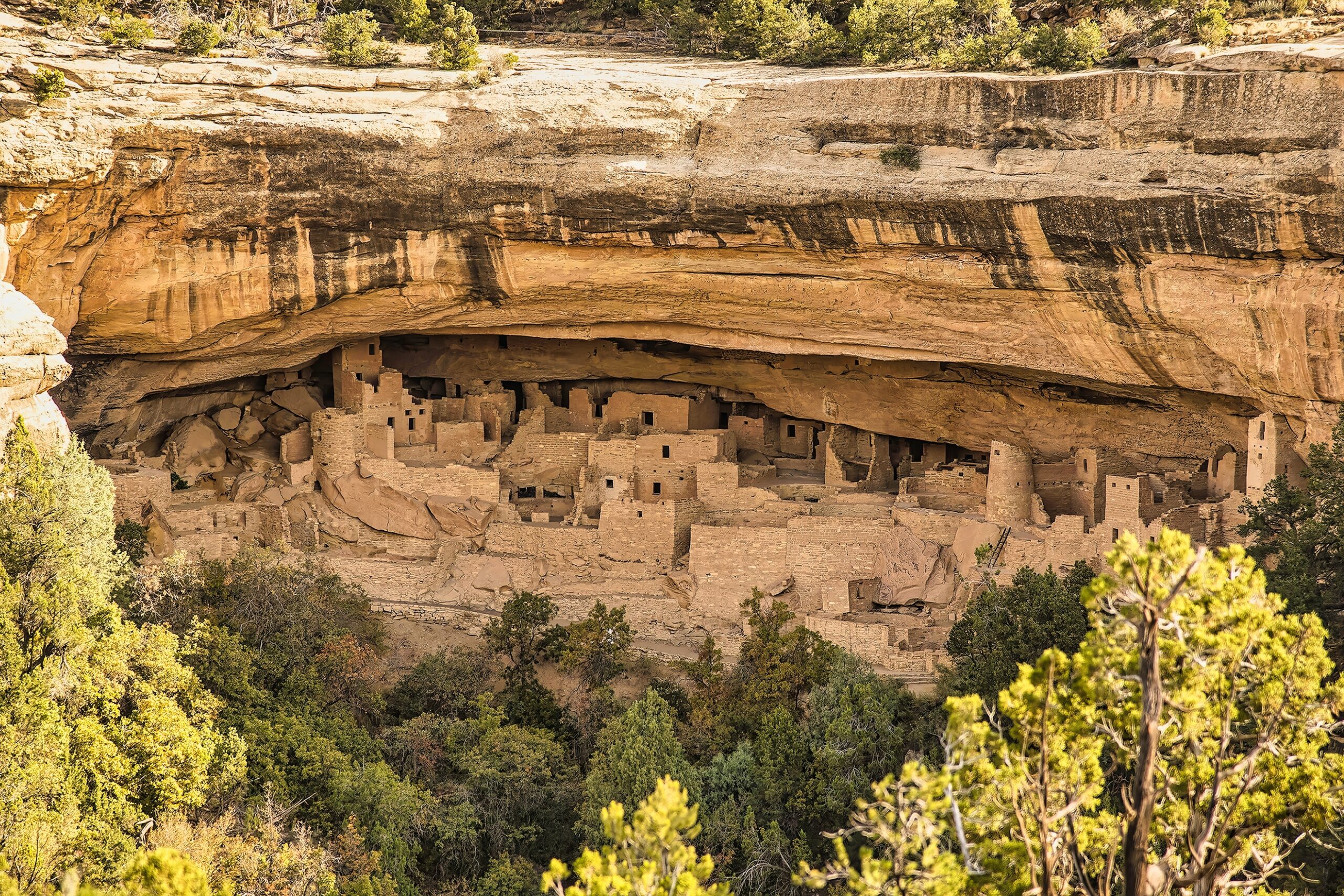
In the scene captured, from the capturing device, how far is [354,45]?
65.9 ft

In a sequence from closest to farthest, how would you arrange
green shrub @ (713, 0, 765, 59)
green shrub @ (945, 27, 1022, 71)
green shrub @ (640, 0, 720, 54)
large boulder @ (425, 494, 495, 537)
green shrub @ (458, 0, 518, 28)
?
green shrub @ (945, 27, 1022, 71) < green shrub @ (713, 0, 765, 59) < green shrub @ (640, 0, 720, 54) < large boulder @ (425, 494, 495, 537) < green shrub @ (458, 0, 518, 28)

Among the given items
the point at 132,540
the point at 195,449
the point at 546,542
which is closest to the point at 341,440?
the point at 195,449

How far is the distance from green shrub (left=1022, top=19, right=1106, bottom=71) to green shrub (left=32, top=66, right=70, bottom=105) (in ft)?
40.1

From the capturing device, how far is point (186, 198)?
19656mm

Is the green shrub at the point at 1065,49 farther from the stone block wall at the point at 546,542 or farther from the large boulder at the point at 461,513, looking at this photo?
the large boulder at the point at 461,513

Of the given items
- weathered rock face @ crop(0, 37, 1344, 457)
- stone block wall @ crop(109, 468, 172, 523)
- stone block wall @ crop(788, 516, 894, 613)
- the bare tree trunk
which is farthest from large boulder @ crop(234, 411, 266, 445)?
the bare tree trunk

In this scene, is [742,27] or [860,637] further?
[742,27]

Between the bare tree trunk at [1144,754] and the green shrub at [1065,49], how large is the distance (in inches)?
446

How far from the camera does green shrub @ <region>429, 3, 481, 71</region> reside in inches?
797

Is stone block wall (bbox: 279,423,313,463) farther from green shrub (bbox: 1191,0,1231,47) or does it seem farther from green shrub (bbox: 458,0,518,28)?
green shrub (bbox: 1191,0,1231,47)

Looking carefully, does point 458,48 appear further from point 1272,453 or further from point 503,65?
point 1272,453

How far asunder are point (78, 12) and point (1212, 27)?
1474 cm

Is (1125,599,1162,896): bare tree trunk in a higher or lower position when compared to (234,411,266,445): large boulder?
higher

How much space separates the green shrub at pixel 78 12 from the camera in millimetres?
19594
